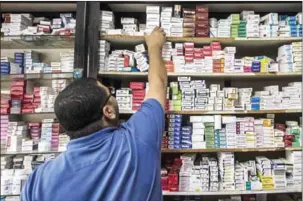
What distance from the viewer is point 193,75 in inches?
84.0

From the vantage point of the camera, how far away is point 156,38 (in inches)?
76.4

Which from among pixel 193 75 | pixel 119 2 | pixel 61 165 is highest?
pixel 119 2

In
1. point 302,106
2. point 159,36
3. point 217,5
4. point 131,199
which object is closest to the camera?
point 131,199

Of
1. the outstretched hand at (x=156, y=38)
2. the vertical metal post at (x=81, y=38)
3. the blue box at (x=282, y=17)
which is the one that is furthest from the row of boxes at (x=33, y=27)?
the blue box at (x=282, y=17)

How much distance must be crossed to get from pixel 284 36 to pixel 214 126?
3.37ft

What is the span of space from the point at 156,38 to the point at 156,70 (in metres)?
0.49

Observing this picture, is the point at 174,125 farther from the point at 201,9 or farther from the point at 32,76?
the point at 32,76

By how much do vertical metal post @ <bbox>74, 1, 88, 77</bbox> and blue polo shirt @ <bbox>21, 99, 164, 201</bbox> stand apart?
1068 millimetres

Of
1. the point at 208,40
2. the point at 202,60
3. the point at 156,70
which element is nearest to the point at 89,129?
the point at 156,70

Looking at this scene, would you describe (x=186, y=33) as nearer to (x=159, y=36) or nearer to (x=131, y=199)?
(x=159, y=36)

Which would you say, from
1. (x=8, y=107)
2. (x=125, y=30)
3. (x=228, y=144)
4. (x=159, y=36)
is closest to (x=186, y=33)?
(x=159, y=36)

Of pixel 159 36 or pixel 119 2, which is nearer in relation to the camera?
pixel 159 36

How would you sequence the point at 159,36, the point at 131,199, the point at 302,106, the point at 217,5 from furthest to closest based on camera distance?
the point at 217,5 → the point at 302,106 → the point at 159,36 → the point at 131,199

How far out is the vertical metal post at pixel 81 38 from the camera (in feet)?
6.46
